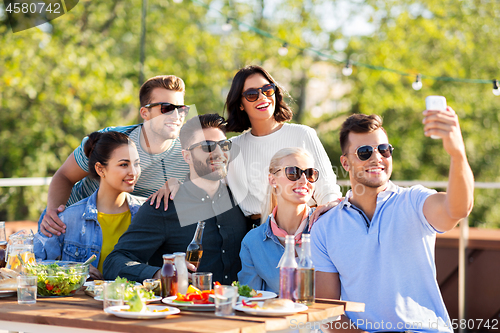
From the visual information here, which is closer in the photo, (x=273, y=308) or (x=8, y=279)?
(x=273, y=308)

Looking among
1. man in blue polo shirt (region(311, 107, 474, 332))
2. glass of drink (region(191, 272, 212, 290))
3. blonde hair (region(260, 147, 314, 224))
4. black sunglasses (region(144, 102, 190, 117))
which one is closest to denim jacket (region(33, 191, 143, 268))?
black sunglasses (region(144, 102, 190, 117))

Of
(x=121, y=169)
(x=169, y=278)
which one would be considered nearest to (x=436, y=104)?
(x=169, y=278)

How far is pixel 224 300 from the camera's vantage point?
6.40 ft

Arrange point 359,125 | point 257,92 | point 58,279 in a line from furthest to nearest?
point 257,92 → point 359,125 → point 58,279

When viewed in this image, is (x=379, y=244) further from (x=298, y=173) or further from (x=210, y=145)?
(x=210, y=145)

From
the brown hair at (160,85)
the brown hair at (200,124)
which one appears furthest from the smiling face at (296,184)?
the brown hair at (160,85)

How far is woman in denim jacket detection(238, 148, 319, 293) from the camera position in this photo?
2.73 m

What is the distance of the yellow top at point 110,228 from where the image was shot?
3156 millimetres

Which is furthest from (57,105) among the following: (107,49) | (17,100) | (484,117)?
(484,117)

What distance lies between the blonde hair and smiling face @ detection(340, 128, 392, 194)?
238 millimetres

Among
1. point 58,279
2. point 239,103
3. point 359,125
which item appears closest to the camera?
point 58,279

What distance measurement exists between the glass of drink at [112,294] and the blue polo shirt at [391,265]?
1.00 meters

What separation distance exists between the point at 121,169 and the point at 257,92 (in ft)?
3.09

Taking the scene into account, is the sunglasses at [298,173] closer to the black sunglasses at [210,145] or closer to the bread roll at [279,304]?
the black sunglasses at [210,145]
